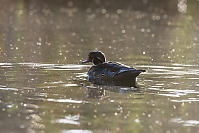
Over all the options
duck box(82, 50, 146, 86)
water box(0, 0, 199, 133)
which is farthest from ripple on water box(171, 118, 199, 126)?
duck box(82, 50, 146, 86)

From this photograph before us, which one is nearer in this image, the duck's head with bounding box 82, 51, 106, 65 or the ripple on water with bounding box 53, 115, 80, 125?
the ripple on water with bounding box 53, 115, 80, 125

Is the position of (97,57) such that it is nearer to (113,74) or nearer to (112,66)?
(112,66)

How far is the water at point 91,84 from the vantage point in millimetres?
8500

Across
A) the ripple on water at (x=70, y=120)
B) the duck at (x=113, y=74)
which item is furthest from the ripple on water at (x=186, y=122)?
the duck at (x=113, y=74)

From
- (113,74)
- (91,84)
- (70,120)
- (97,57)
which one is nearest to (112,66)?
(113,74)

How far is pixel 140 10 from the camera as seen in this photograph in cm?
3619

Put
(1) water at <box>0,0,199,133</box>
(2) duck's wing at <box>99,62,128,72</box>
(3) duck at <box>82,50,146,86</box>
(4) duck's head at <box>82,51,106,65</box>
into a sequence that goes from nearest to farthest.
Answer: (1) water at <box>0,0,199,133</box>
(3) duck at <box>82,50,146,86</box>
(2) duck's wing at <box>99,62,128,72</box>
(4) duck's head at <box>82,51,106,65</box>

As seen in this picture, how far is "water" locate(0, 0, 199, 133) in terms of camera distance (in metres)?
8.50

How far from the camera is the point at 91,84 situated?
11859mm

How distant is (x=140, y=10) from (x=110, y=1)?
6156 millimetres

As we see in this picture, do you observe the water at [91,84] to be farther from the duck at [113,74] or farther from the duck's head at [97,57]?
the duck's head at [97,57]

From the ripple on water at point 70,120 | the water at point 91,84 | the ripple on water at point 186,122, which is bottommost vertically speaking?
the ripple on water at point 186,122

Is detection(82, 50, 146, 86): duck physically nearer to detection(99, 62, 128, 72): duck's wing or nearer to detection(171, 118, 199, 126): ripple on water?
detection(99, 62, 128, 72): duck's wing

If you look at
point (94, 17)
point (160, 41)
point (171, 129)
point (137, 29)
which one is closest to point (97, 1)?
point (94, 17)
